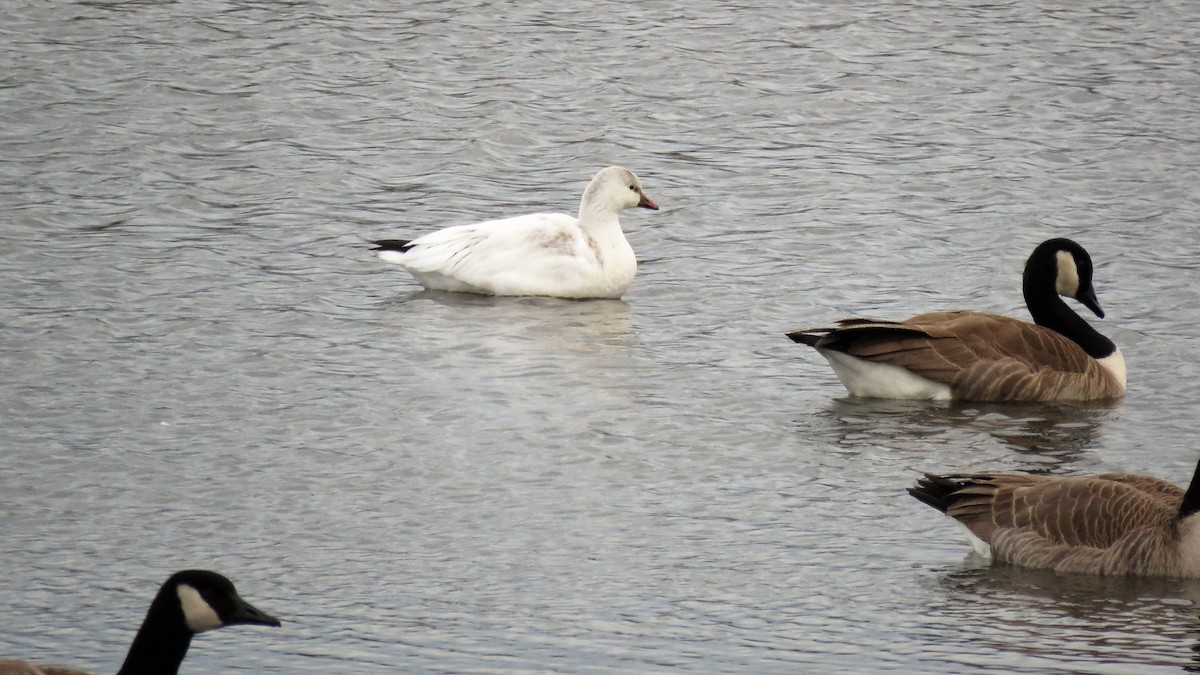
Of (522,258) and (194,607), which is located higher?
(194,607)

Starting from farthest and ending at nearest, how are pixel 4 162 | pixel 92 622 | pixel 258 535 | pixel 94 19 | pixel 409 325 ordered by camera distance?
1. pixel 94 19
2. pixel 4 162
3. pixel 409 325
4. pixel 258 535
5. pixel 92 622

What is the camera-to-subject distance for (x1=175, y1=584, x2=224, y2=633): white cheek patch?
563cm

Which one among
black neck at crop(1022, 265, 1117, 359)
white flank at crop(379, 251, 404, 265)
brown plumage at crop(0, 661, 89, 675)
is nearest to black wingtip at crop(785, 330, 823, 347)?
black neck at crop(1022, 265, 1117, 359)

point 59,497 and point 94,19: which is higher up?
point 94,19

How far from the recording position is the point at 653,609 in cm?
707

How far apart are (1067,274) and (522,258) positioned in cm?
366

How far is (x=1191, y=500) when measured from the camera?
7.48 meters

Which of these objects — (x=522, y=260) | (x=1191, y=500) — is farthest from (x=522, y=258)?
(x=1191, y=500)

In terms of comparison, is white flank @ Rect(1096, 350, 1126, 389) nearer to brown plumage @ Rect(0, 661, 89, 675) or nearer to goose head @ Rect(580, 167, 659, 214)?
goose head @ Rect(580, 167, 659, 214)

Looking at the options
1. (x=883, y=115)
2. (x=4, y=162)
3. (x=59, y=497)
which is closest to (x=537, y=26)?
(x=883, y=115)

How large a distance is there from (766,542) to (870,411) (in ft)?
8.24

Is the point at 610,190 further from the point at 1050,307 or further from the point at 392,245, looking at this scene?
the point at 1050,307

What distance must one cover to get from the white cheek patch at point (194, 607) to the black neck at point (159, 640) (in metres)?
0.02

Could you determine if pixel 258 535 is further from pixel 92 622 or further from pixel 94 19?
pixel 94 19
